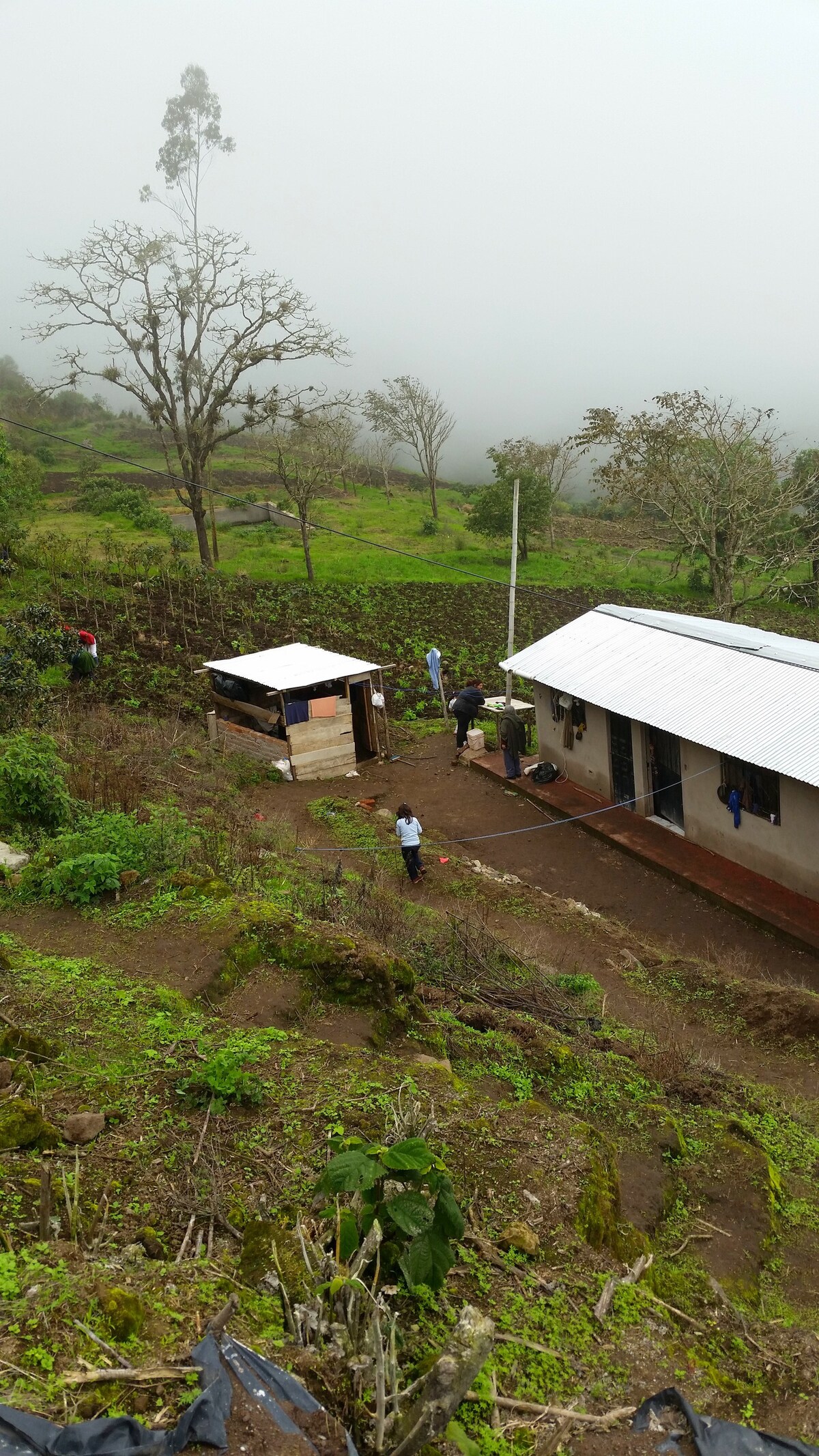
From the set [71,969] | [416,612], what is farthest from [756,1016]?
[416,612]

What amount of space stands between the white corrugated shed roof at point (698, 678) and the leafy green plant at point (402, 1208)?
8.70m

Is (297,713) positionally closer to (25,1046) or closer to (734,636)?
(734,636)

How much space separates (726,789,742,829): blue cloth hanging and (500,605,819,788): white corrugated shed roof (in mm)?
755

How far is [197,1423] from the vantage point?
9.41ft

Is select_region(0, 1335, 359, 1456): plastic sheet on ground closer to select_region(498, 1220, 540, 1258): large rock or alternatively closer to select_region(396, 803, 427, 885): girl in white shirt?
select_region(498, 1220, 540, 1258): large rock

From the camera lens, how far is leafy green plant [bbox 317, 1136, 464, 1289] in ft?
12.8

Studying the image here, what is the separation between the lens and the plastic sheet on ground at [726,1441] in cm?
345

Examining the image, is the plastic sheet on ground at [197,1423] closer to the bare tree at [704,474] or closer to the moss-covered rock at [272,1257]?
the moss-covered rock at [272,1257]

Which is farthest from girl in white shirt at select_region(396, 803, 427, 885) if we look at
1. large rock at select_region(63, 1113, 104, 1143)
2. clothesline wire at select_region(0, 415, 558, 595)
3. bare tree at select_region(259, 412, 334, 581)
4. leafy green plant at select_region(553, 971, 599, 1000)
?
bare tree at select_region(259, 412, 334, 581)

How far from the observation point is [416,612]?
30.7 metres

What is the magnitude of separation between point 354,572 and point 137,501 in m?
11.1

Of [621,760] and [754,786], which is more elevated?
[754,786]

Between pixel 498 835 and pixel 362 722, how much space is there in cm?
503

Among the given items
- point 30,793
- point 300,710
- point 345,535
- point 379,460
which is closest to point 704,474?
point 345,535
